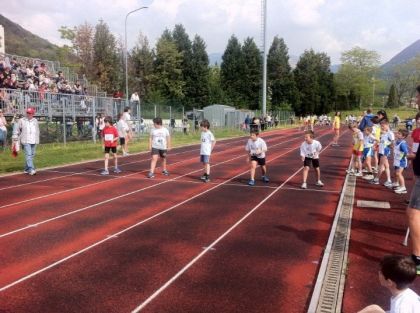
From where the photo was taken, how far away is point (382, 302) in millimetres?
4812

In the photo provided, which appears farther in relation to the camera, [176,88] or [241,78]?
[241,78]

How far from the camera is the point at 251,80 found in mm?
75438

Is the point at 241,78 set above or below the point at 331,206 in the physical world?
above

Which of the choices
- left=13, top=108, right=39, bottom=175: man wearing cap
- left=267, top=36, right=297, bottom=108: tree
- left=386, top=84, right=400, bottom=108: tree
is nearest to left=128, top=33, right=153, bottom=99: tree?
left=267, top=36, right=297, bottom=108: tree

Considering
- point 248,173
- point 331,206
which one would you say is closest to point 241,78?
point 248,173

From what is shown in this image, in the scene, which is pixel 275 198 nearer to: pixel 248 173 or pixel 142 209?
pixel 142 209

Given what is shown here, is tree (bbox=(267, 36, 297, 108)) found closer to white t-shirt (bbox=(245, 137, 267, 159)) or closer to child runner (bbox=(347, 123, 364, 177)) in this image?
child runner (bbox=(347, 123, 364, 177))

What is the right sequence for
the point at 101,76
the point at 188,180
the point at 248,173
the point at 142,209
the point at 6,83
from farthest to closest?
the point at 101,76 < the point at 6,83 < the point at 248,173 < the point at 188,180 < the point at 142,209

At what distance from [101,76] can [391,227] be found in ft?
170

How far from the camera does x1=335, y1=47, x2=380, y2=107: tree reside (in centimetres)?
10628

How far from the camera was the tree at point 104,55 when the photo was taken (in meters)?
55.6

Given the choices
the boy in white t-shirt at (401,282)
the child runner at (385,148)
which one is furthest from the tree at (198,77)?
the boy in white t-shirt at (401,282)

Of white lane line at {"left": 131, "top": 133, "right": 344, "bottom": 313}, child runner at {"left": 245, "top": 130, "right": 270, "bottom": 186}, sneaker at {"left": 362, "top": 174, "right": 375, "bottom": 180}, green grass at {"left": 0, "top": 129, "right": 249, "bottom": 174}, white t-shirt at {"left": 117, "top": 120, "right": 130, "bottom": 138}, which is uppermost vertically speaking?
white t-shirt at {"left": 117, "top": 120, "right": 130, "bottom": 138}

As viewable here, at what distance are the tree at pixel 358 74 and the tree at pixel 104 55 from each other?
62920mm
